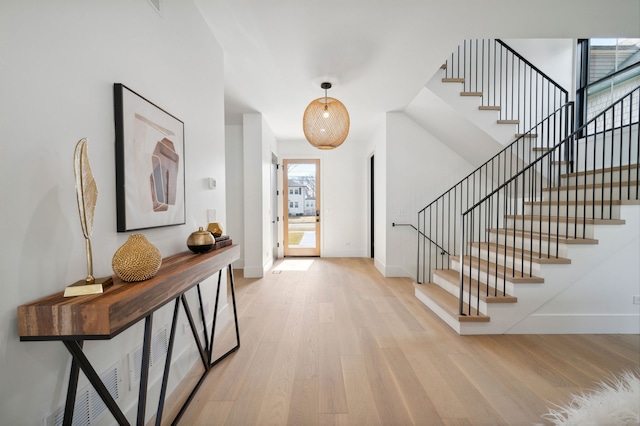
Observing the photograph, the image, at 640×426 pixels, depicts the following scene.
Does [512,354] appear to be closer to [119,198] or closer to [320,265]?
[119,198]

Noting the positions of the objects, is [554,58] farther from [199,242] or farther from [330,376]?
[199,242]

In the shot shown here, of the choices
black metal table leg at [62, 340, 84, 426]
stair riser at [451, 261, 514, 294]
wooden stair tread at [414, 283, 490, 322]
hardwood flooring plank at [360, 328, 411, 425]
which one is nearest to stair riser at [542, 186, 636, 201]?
stair riser at [451, 261, 514, 294]

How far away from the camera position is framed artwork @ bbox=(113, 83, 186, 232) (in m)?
1.33

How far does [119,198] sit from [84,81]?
1.73ft

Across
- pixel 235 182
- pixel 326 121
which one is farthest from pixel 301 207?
pixel 326 121

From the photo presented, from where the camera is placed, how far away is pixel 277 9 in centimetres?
217

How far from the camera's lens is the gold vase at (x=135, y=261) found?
1.11 meters

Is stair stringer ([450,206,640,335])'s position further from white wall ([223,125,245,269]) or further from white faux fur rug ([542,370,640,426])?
white wall ([223,125,245,269])

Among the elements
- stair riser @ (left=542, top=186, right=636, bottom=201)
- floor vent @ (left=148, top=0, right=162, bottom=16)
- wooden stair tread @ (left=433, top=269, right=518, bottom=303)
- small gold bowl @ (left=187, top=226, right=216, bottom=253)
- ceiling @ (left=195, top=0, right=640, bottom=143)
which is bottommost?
wooden stair tread @ (left=433, top=269, right=518, bottom=303)

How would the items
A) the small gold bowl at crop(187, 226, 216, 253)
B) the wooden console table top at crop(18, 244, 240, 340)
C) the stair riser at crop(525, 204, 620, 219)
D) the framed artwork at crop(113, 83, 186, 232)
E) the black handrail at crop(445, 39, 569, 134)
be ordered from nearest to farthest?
the wooden console table top at crop(18, 244, 240, 340), the framed artwork at crop(113, 83, 186, 232), the small gold bowl at crop(187, 226, 216, 253), the stair riser at crop(525, 204, 620, 219), the black handrail at crop(445, 39, 569, 134)

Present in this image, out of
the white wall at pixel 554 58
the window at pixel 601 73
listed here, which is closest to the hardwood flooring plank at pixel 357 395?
the window at pixel 601 73

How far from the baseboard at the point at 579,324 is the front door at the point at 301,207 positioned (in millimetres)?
4375

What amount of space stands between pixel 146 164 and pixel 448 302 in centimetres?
312

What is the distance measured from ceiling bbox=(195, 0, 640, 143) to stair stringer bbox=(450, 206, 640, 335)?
75.5 inches
